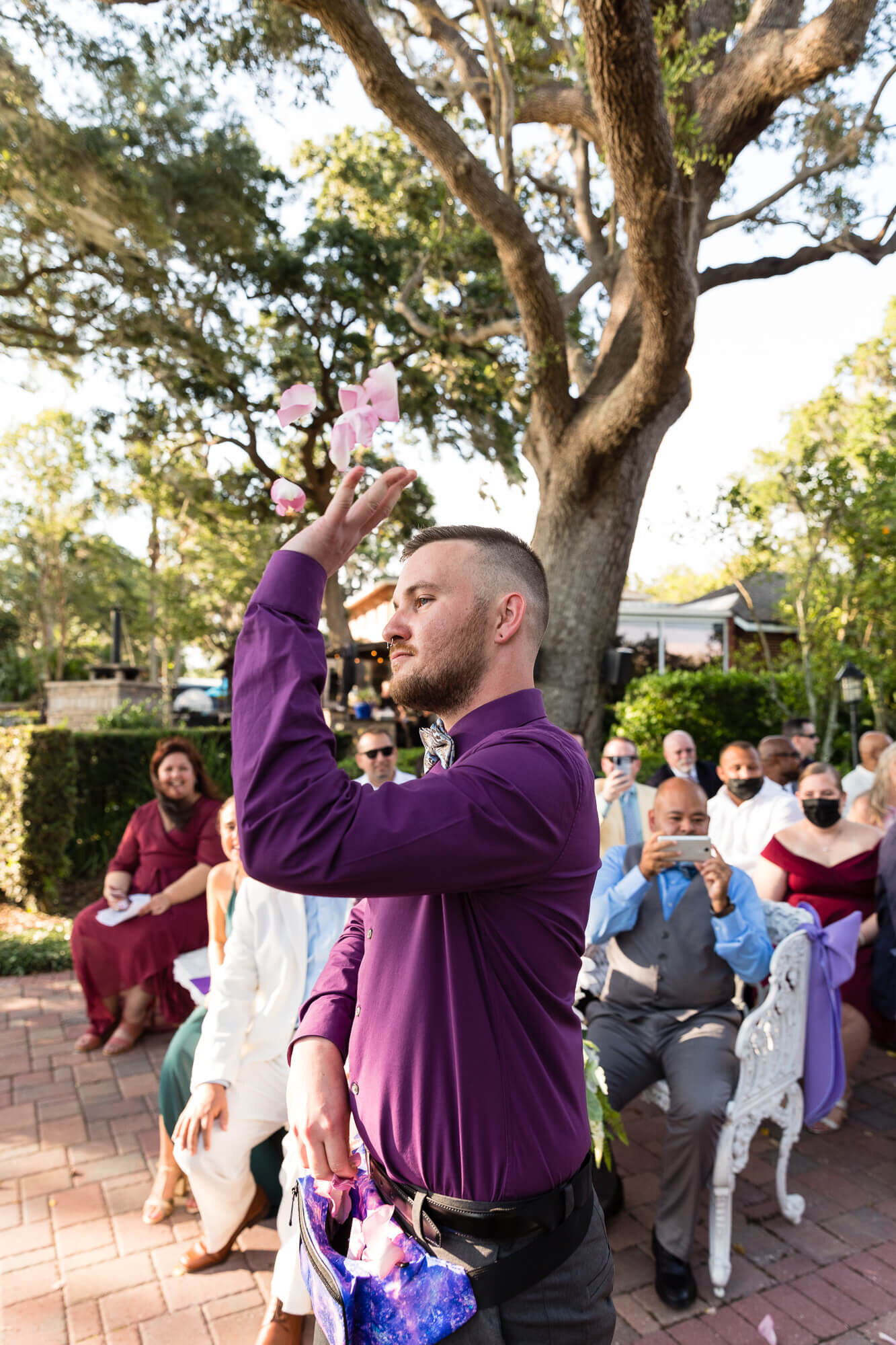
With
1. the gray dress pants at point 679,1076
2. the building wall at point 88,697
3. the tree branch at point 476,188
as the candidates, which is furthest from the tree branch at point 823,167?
the building wall at point 88,697

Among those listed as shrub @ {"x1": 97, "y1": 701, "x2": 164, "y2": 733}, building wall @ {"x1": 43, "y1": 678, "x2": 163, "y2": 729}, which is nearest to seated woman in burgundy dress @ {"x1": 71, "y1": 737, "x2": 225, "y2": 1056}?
shrub @ {"x1": 97, "y1": 701, "x2": 164, "y2": 733}

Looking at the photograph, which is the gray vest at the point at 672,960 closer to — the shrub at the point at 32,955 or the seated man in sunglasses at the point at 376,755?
the seated man in sunglasses at the point at 376,755

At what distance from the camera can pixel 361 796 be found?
116 centimetres

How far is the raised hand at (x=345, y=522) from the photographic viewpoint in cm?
128

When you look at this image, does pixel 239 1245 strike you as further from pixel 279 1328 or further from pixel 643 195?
pixel 643 195

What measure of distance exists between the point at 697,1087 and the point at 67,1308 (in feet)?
7.54

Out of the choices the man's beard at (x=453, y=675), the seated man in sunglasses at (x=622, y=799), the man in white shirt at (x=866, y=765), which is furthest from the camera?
the man in white shirt at (x=866, y=765)

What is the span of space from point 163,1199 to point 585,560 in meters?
6.13

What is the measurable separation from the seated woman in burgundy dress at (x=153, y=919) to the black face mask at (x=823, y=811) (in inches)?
138

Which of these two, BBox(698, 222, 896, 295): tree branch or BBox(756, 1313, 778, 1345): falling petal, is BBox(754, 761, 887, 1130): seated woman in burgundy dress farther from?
BBox(698, 222, 896, 295): tree branch

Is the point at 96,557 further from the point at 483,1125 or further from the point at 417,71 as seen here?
the point at 483,1125

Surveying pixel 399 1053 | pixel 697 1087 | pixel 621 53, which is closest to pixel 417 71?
pixel 621 53

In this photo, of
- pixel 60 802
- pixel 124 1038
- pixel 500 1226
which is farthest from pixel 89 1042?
pixel 500 1226

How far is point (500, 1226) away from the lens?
1.31 meters
